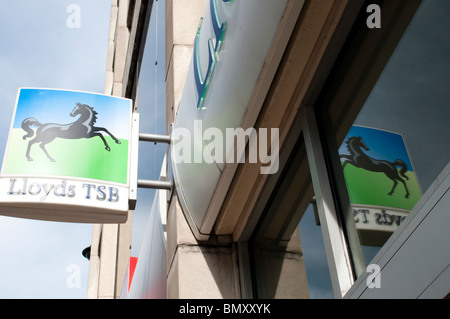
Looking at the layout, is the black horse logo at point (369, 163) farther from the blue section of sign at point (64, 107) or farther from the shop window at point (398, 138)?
the blue section of sign at point (64, 107)

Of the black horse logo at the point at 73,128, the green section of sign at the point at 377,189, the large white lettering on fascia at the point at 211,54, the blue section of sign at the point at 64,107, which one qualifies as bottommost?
the green section of sign at the point at 377,189

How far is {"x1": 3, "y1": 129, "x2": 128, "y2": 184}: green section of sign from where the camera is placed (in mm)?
4094

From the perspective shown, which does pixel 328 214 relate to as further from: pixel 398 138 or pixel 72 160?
pixel 72 160

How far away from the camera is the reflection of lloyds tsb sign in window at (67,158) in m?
3.94

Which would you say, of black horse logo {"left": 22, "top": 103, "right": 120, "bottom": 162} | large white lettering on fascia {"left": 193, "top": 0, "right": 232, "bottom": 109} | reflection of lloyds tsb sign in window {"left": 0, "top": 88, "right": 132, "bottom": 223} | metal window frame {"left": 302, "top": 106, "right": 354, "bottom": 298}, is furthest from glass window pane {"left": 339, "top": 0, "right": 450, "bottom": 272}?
black horse logo {"left": 22, "top": 103, "right": 120, "bottom": 162}

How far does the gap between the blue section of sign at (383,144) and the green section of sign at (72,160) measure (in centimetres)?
229

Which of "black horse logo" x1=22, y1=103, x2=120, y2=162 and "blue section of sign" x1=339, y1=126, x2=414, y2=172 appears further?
"black horse logo" x1=22, y1=103, x2=120, y2=162

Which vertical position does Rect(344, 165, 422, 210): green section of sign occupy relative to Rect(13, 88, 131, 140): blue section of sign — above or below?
below

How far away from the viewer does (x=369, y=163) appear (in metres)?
2.38

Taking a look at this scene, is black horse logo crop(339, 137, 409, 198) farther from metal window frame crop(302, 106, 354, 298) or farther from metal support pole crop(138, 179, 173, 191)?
metal support pole crop(138, 179, 173, 191)

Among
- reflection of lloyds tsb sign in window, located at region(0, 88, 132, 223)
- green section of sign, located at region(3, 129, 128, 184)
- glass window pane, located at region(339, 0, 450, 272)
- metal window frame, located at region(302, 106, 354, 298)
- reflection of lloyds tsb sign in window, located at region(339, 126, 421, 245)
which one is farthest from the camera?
green section of sign, located at region(3, 129, 128, 184)

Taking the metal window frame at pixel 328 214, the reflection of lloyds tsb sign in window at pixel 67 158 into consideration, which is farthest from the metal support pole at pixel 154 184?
the metal window frame at pixel 328 214

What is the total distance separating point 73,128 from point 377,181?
3002mm
